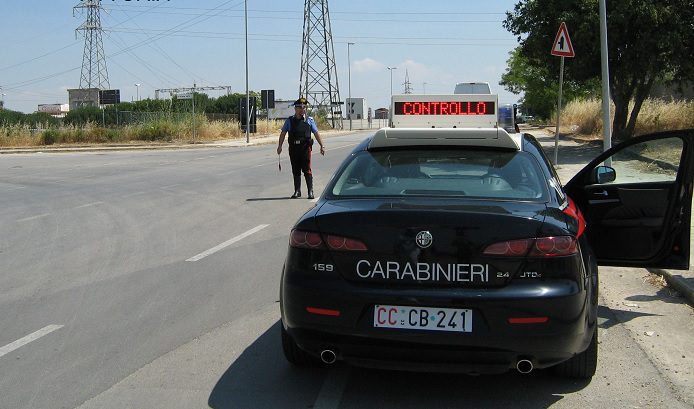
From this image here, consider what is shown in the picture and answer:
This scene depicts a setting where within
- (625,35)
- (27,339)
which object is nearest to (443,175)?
(27,339)

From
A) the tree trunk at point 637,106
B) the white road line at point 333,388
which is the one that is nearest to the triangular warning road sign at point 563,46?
the white road line at point 333,388

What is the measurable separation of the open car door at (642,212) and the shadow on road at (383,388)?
1.52m

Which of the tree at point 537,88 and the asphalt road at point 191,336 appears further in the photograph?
the tree at point 537,88

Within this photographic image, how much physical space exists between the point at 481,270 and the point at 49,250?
6.95 m

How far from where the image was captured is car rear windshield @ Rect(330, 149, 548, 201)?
4.50 metres

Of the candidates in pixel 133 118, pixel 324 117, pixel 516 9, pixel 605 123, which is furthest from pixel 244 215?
pixel 324 117

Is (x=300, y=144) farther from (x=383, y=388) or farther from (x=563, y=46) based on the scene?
(x=383, y=388)

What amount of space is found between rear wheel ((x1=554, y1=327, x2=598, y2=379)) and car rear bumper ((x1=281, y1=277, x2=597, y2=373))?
1.26 feet

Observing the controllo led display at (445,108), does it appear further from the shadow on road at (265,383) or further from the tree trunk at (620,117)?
the tree trunk at (620,117)

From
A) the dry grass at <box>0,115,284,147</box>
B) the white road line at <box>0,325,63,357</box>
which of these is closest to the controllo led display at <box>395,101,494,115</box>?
the white road line at <box>0,325,63,357</box>

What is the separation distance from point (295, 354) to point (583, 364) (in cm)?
175

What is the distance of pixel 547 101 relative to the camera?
5897 cm

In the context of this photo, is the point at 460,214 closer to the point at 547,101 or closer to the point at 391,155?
the point at 391,155

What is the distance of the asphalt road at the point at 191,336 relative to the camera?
431 centimetres
